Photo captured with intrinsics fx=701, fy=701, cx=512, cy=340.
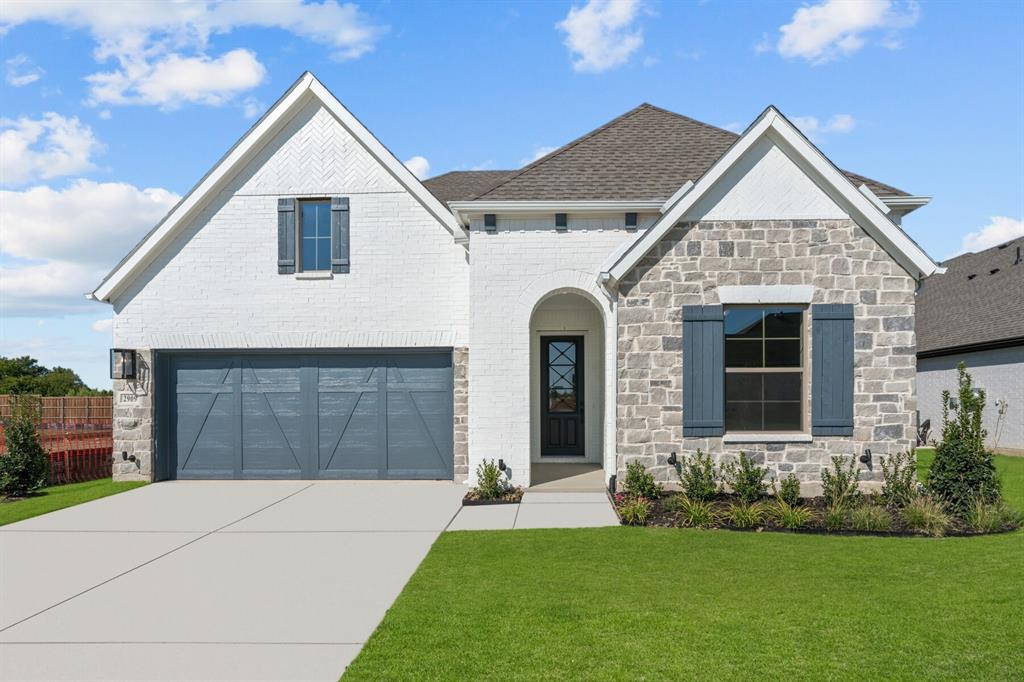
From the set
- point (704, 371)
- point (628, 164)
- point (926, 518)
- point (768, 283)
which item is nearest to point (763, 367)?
point (704, 371)

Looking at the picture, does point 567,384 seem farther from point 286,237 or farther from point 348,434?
point 286,237

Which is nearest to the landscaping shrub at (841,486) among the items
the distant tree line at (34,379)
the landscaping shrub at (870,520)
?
the landscaping shrub at (870,520)

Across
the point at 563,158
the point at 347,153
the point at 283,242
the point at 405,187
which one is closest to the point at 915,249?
the point at 563,158

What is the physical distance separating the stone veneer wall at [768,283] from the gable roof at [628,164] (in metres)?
1.47

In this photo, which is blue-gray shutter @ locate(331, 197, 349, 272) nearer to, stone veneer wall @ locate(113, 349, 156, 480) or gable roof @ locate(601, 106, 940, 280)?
stone veneer wall @ locate(113, 349, 156, 480)

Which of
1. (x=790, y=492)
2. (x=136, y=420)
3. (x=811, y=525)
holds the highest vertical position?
(x=136, y=420)

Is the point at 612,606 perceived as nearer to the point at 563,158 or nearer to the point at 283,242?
the point at 563,158

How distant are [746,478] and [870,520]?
70.6 inches

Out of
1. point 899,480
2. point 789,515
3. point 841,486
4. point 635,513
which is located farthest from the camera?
point 899,480

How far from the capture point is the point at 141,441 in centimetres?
1302

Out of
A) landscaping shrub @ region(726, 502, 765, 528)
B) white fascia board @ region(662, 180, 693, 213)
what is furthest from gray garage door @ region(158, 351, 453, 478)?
landscaping shrub @ region(726, 502, 765, 528)

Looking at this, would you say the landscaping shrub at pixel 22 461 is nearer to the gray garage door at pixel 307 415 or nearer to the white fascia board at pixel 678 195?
the gray garage door at pixel 307 415

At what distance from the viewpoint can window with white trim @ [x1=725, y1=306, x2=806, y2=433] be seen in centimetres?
1057

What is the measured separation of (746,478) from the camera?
10.0 m
